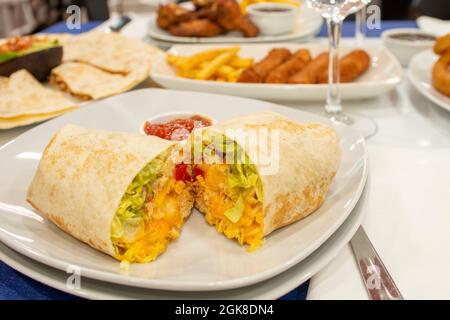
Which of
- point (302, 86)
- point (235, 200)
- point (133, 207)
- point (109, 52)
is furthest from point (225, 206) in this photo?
point (109, 52)

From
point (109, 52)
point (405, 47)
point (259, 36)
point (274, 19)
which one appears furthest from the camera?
point (259, 36)

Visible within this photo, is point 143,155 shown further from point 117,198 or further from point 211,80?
point 211,80

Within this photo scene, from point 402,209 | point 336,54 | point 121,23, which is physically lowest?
point 402,209

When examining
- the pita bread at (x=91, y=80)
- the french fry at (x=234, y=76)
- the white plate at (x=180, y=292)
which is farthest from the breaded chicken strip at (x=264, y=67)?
the white plate at (x=180, y=292)

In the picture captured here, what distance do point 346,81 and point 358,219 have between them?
1.33 metres

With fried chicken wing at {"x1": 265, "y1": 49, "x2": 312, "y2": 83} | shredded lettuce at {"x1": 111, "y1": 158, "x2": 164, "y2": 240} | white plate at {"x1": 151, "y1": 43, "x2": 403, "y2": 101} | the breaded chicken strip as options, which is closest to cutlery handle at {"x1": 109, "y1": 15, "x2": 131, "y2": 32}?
white plate at {"x1": 151, "y1": 43, "x2": 403, "y2": 101}

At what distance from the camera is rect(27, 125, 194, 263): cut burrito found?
1.37m

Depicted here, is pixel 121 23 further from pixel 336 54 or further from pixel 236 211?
pixel 236 211

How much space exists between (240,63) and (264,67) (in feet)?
0.64

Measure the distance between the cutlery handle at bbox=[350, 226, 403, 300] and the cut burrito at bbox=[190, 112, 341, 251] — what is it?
0.58 ft

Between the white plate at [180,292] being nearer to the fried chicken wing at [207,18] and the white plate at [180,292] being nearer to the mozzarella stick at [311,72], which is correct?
the mozzarella stick at [311,72]

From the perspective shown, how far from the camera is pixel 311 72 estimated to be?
2.62 m

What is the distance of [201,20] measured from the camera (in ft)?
12.2
